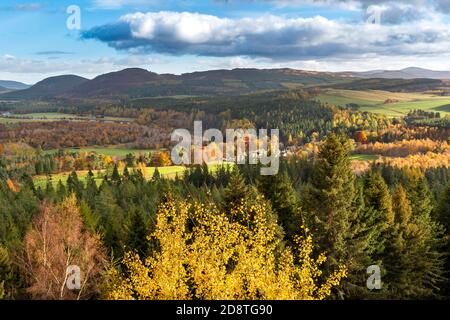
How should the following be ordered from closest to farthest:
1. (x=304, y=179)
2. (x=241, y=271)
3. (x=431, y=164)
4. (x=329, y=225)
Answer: (x=241, y=271), (x=329, y=225), (x=304, y=179), (x=431, y=164)

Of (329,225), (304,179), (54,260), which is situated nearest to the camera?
(329,225)

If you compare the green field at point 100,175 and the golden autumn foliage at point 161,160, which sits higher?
the golden autumn foliage at point 161,160

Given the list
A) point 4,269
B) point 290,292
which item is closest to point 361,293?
point 290,292

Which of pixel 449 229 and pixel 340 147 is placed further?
pixel 449 229

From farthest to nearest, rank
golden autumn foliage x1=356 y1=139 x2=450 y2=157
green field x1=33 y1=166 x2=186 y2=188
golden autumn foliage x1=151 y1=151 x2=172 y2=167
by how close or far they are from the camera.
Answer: golden autumn foliage x1=356 y1=139 x2=450 y2=157, golden autumn foliage x1=151 y1=151 x2=172 y2=167, green field x1=33 y1=166 x2=186 y2=188

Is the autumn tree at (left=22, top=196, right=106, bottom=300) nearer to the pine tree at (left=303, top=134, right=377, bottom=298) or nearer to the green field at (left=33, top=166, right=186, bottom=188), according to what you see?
the pine tree at (left=303, top=134, right=377, bottom=298)

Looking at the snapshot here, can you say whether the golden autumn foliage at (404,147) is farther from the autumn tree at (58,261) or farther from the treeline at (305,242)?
the autumn tree at (58,261)

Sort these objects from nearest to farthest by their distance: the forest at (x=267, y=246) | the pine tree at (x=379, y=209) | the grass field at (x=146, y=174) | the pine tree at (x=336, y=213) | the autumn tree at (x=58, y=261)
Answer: the forest at (x=267, y=246) < the pine tree at (x=336, y=213) < the autumn tree at (x=58, y=261) < the pine tree at (x=379, y=209) < the grass field at (x=146, y=174)

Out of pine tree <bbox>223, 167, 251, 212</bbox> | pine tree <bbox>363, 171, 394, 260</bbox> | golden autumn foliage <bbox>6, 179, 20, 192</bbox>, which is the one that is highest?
pine tree <bbox>223, 167, 251, 212</bbox>

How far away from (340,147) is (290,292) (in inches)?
620

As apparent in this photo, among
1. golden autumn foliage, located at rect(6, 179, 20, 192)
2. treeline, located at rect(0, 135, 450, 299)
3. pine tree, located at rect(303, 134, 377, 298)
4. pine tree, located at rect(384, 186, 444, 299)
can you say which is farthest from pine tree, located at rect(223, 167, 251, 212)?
golden autumn foliage, located at rect(6, 179, 20, 192)

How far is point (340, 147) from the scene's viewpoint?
31.3 m

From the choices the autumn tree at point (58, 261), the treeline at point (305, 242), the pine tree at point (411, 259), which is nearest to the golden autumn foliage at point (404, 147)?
the treeline at point (305, 242)
